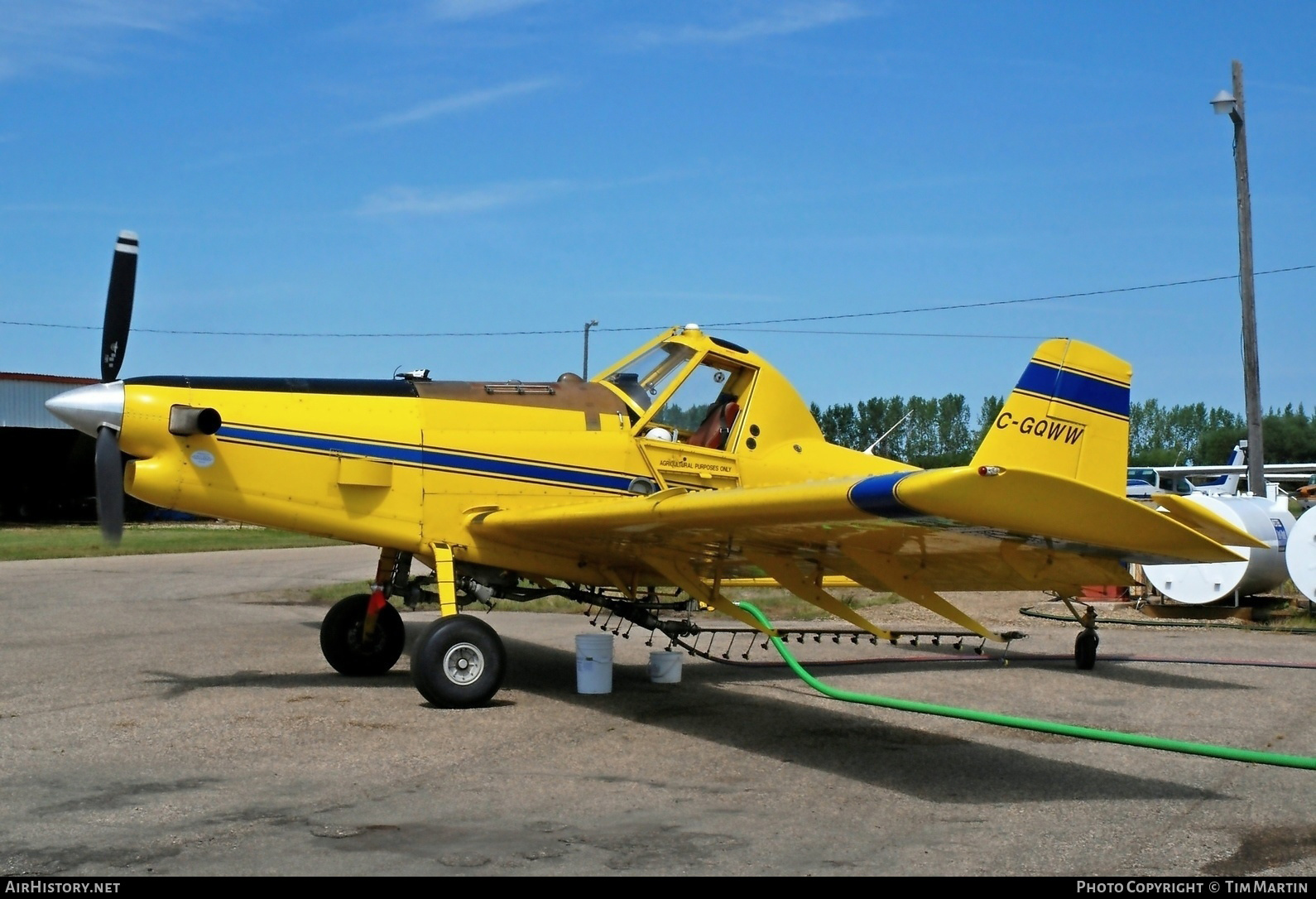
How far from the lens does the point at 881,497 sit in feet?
19.5

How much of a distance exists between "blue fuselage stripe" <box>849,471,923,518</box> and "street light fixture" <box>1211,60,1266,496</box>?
14.2 m

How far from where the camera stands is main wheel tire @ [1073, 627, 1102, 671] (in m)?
11.7

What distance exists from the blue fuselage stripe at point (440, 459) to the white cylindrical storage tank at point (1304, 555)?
1057cm

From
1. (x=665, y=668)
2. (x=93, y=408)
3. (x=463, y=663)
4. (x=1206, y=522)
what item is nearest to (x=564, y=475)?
(x=463, y=663)

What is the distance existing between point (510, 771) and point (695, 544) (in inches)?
95.6

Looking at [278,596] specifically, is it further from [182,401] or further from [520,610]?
[182,401]

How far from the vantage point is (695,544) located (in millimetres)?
8695

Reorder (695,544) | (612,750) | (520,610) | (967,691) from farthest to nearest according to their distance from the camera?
1. (520,610)
2. (967,691)
3. (695,544)
4. (612,750)

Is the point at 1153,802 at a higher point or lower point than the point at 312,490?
lower

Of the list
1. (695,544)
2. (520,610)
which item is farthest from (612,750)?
(520,610)

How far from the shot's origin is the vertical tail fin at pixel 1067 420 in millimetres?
10227

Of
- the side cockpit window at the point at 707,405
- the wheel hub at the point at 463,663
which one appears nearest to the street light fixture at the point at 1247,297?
the side cockpit window at the point at 707,405

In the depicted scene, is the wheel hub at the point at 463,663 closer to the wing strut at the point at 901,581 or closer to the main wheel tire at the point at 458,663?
the main wheel tire at the point at 458,663

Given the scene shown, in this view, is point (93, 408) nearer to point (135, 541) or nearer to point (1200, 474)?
point (135, 541)
